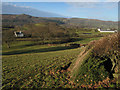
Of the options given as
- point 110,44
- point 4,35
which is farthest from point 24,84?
point 4,35

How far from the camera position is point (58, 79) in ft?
28.9

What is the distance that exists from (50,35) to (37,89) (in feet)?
188

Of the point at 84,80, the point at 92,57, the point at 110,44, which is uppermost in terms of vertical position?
the point at 110,44

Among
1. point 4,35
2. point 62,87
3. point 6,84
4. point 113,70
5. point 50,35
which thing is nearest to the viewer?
point 62,87

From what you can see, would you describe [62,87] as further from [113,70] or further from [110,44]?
[110,44]

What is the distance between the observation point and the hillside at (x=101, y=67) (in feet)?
25.3

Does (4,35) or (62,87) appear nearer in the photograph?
(62,87)

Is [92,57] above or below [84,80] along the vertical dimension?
above

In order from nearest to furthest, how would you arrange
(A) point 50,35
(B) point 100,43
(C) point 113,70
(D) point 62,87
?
(D) point 62,87
(C) point 113,70
(B) point 100,43
(A) point 50,35

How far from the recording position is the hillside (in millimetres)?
7711

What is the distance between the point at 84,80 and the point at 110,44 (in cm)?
362

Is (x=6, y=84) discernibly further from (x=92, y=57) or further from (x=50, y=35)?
(x=50, y=35)

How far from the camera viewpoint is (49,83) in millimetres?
8406

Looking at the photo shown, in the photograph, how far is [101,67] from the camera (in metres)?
8.52
